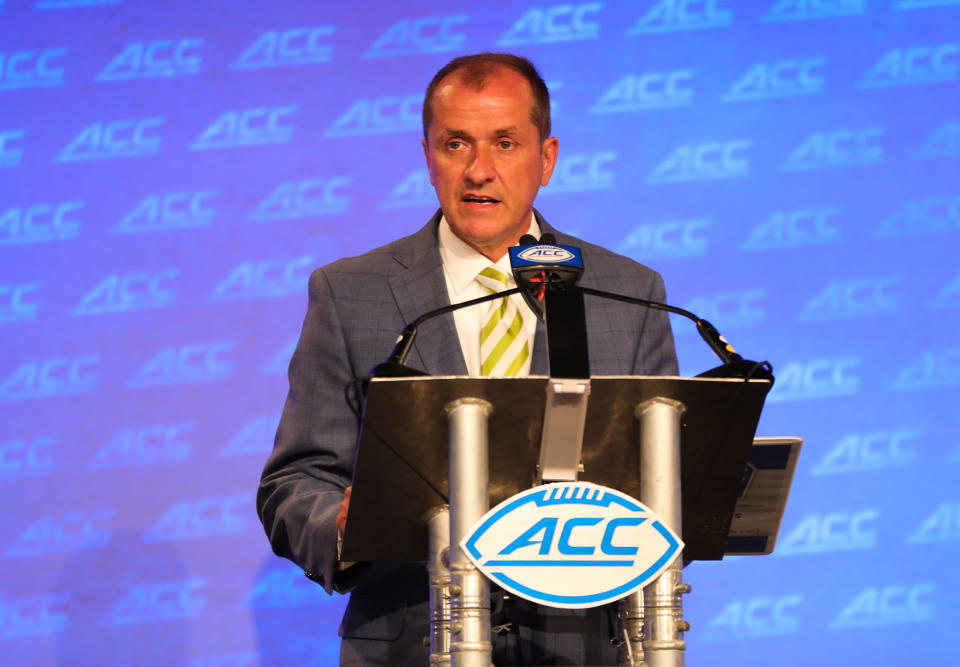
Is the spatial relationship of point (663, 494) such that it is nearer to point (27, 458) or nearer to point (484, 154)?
point (484, 154)

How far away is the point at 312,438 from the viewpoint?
6.44 ft

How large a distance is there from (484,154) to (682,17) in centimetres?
207

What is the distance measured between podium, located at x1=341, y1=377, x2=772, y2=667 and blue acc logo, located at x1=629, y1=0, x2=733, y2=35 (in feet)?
9.11

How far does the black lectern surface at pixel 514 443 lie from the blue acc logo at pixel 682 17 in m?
2.76

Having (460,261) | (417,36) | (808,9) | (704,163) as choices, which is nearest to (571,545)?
(460,261)

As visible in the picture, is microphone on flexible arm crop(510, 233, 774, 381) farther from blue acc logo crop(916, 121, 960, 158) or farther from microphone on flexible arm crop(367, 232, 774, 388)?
blue acc logo crop(916, 121, 960, 158)

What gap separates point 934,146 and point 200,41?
2674 millimetres

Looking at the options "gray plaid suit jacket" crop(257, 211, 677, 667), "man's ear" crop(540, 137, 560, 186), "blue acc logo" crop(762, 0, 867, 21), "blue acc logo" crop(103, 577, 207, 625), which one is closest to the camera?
"gray plaid suit jacket" crop(257, 211, 677, 667)

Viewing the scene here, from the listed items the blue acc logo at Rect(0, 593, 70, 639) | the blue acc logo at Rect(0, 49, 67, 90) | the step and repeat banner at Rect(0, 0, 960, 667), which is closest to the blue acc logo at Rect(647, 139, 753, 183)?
the step and repeat banner at Rect(0, 0, 960, 667)

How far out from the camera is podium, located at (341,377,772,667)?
4.13 ft

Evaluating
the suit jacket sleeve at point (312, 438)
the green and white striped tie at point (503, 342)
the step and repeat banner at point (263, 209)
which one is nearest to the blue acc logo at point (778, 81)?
the step and repeat banner at point (263, 209)

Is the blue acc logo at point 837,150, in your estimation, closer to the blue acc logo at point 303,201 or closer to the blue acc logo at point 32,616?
the blue acc logo at point 303,201

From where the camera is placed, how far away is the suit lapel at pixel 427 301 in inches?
77.6

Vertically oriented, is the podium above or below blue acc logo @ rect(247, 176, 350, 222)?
below
